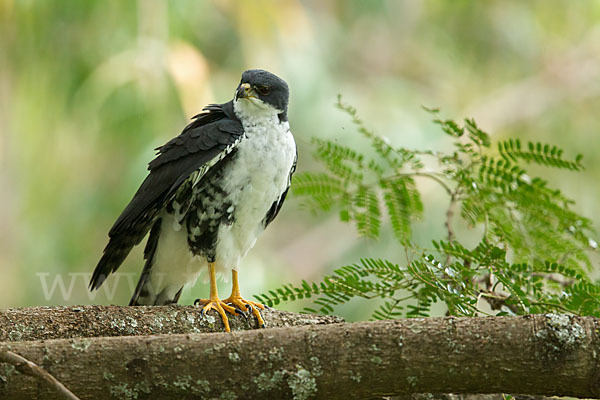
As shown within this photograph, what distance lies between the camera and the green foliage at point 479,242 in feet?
10.4

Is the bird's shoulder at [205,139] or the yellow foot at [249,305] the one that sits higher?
the bird's shoulder at [205,139]

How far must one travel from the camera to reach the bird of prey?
407cm

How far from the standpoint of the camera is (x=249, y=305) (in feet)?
13.2

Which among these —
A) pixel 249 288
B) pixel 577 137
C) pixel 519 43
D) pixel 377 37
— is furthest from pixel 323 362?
pixel 377 37

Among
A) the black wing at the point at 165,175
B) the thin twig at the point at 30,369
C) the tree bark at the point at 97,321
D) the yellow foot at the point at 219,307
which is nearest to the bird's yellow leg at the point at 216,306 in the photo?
the yellow foot at the point at 219,307

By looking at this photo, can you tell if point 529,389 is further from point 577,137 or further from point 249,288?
point 577,137

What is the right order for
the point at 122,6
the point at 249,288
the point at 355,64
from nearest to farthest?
the point at 249,288
the point at 122,6
the point at 355,64

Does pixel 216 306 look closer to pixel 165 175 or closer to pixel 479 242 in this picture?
pixel 165 175

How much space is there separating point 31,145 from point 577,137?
11050mm

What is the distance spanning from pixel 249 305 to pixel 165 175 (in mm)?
873

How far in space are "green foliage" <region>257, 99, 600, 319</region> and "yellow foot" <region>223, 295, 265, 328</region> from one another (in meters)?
0.12

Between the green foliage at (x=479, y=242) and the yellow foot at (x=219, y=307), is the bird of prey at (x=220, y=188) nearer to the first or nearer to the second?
the yellow foot at (x=219, y=307)

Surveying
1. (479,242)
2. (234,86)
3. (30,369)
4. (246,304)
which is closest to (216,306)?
(246,304)

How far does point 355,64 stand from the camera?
18.3 meters
